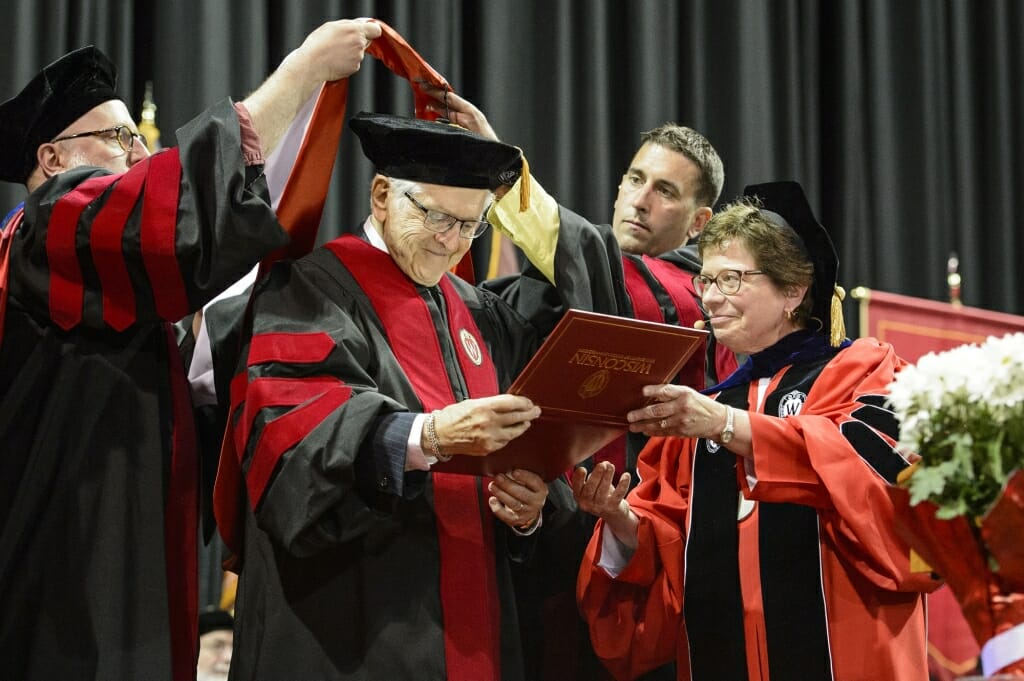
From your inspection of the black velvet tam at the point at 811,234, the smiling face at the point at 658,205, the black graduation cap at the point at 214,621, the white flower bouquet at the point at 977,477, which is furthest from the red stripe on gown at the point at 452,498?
the black graduation cap at the point at 214,621

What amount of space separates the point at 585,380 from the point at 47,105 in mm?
1540

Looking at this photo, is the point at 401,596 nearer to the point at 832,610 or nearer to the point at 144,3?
the point at 832,610

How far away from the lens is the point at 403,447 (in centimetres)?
270

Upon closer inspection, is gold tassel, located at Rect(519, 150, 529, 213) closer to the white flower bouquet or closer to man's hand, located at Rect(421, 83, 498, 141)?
man's hand, located at Rect(421, 83, 498, 141)

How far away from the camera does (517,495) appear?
9.47ft

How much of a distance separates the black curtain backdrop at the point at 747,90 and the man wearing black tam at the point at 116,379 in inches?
86.4

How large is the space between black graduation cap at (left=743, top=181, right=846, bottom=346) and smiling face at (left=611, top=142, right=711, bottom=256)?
3.36 ft

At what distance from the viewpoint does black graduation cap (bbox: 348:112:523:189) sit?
2994mm

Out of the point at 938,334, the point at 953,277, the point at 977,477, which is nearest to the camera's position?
the point at 977,477

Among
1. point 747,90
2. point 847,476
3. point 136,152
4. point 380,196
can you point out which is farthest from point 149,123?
point 747,90

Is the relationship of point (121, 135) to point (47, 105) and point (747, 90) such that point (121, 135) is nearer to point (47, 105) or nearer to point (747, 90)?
point (47, 105)

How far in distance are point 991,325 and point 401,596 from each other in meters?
3.73

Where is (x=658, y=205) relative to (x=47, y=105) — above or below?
below

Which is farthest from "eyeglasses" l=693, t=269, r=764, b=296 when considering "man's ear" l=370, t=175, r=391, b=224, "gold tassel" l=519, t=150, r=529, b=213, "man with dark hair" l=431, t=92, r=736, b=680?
"man's ear" l=370, t=175, r=391, b=224
